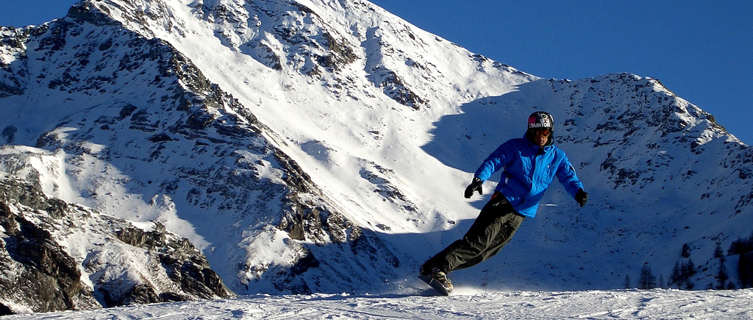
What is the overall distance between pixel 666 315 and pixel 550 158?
10.1 feet

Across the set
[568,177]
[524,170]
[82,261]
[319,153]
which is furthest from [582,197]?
[319,153]

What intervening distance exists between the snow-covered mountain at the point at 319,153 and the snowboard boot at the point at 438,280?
74.6 meters

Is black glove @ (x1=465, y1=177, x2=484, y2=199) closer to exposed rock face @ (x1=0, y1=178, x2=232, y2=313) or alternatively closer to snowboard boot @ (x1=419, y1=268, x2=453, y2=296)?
snowboard boot @ (x1=419, y1=268, x2=453, y2=296)

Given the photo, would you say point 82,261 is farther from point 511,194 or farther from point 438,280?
point 511,194

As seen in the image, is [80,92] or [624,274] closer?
[624,274]

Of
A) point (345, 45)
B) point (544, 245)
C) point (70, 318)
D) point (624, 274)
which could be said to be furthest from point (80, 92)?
point (70, 318)

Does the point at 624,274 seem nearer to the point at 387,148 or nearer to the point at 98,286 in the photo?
the point at 387,148

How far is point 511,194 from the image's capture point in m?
16.4

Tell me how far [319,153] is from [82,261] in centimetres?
5896

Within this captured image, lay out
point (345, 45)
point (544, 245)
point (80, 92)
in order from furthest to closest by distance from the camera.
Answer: point (345, 45)
point (80, 92)
point (544, 245)

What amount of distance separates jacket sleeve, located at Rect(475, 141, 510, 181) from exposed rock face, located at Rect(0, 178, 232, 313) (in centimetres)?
5953

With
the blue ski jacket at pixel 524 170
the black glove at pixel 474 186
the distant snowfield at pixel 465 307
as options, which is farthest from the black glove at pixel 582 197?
the black glove at pixel 474 186

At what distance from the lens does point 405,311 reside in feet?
51.7

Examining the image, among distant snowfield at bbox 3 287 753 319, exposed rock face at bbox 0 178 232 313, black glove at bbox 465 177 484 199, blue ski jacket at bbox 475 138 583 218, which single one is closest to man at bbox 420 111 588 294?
blue ski jacket at bbox 475 138 583 218
